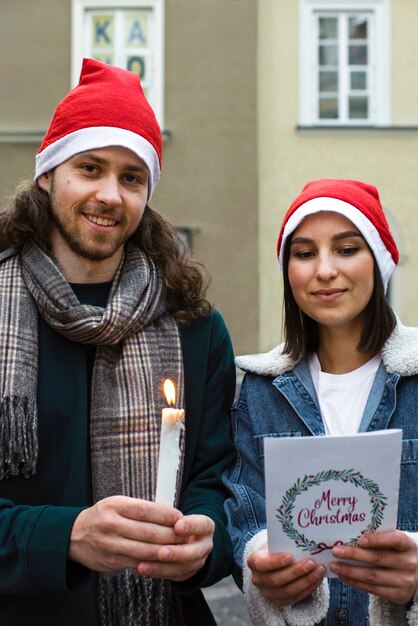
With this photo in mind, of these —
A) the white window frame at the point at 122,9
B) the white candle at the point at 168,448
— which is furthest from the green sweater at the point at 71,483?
the white window frame at the point at 122,9

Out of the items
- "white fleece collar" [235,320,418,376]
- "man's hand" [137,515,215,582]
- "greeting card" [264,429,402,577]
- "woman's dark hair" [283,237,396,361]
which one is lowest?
"man's hand" [137,515,215,582]

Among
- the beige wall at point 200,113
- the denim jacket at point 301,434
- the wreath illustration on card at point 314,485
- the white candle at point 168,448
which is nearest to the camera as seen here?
the white candle at point 168,448

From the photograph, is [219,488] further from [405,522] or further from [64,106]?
[64,106]

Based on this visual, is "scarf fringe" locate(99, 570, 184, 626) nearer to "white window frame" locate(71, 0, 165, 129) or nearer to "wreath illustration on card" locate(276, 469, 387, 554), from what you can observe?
"wreath illustration on card" locate(276, 469, 387, 554)

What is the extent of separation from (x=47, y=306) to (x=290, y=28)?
10022 millimetres

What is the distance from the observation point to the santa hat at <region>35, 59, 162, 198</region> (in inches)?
90.9

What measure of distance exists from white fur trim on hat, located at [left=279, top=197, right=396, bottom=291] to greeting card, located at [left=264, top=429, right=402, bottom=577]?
2.29 feet

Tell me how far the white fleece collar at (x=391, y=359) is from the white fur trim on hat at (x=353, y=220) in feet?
0.53

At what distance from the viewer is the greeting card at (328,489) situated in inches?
66.8

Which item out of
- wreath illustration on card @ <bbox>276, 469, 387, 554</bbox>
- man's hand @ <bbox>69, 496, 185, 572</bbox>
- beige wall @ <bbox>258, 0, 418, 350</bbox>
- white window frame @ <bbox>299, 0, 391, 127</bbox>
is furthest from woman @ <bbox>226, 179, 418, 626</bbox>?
white window frame @ <bbox>299, 0, 391, 127</bbox>

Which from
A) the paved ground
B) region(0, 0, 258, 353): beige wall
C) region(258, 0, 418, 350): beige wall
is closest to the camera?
the paved ground

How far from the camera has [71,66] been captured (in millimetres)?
11102

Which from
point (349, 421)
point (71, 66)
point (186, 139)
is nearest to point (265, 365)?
point (349, 421)

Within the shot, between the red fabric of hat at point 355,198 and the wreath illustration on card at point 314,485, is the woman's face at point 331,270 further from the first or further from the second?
the wreath illustration on card at point 314,485
